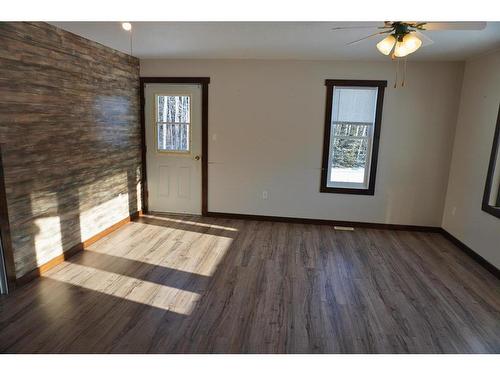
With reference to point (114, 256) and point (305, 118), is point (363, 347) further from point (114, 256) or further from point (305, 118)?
point (305, 118)

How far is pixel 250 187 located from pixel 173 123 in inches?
59.9

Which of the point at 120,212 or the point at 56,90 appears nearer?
the point at 56,90

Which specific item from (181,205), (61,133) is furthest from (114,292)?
(181,205)

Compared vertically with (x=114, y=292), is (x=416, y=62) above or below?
above

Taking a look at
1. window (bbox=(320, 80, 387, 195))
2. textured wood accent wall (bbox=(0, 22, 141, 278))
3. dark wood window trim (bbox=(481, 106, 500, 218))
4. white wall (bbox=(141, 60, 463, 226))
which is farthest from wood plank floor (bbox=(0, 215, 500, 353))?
window (bbox=(320, 80, 387, 195))

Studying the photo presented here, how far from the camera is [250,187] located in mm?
4684

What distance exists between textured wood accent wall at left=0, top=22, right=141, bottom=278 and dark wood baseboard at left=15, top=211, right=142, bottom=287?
0.05 metres

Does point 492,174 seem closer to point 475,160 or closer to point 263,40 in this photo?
point 475,160

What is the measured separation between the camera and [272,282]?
114 inches

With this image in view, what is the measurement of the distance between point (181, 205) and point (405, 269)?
10.6ft

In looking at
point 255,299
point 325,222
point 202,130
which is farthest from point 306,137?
point 255,299

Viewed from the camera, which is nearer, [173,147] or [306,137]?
[306,137]

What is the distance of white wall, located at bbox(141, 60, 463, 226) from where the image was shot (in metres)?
4.16

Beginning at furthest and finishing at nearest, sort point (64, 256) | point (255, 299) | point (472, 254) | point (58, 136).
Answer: point (472, 254)
point (64, 256)
point (58, 136)
point (255, 299)
